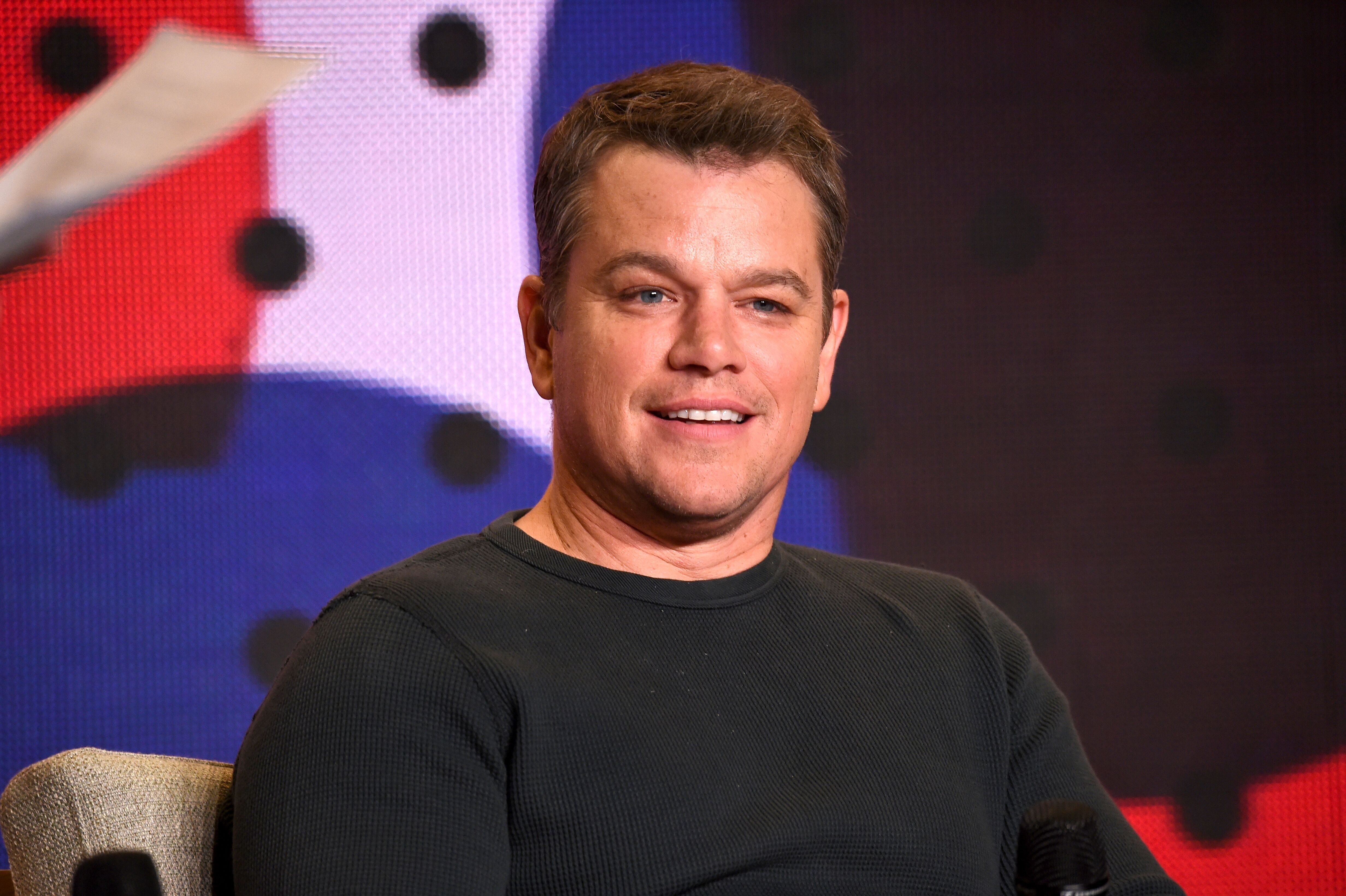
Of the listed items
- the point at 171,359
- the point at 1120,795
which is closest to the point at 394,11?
the point at 171,359

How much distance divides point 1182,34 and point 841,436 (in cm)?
104

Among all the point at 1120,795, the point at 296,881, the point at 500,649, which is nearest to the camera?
the point at 296,881

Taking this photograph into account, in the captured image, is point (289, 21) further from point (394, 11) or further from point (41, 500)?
point (41, 500)

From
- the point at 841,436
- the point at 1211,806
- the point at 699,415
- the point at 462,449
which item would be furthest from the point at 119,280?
the point at 1211,806

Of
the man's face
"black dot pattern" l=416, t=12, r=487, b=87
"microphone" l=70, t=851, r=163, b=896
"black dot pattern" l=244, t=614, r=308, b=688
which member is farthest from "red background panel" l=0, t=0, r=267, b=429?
"microphone" l=70, t=851, r=163, b=896

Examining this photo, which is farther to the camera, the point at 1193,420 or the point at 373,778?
the point at 1193,420

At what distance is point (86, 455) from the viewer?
7.28 feet

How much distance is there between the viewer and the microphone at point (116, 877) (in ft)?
2.80

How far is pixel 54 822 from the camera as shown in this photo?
0.90 meters

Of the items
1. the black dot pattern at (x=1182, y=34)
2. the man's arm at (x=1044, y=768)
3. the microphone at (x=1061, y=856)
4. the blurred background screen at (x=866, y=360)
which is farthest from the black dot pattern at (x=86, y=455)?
the black dot pattern at (x=1182, y=34)

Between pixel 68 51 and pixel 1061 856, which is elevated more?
pixel 68 51

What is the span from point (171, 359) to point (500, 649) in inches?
56.3

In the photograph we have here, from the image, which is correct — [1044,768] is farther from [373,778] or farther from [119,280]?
[119,280]

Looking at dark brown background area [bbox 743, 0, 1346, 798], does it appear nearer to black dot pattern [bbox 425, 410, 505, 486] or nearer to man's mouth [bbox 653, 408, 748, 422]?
black dot pattern [bbox 425, 410, 505, 486]
